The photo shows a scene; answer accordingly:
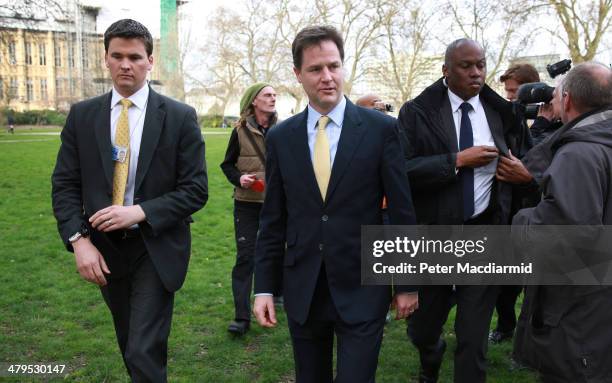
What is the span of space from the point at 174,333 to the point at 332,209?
3317mm

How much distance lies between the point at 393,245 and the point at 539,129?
8.77 ft

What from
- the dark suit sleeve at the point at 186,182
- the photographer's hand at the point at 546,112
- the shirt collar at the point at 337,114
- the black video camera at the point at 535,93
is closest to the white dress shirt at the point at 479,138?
the black video camera at the point at 535,93

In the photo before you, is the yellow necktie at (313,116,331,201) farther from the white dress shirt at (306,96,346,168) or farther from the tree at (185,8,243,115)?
the tree at (185,8,243,115)

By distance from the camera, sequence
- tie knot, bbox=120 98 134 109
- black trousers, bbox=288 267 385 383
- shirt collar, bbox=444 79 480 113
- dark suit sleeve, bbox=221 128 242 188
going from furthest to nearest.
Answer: dark suit sleeve, bbox=221 128 242 188
shirt collar, bbox=444 79 480 113
tie knot, bbox=120 98 134 109
black trousers, bbox=288 267 385 383

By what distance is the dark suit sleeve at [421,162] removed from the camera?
377 centimetres

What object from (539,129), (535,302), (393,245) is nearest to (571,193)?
A: (535,302)

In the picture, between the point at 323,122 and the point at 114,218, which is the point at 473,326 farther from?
the point at 114,218

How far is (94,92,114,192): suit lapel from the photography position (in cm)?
339

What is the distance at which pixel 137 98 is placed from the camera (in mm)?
3537

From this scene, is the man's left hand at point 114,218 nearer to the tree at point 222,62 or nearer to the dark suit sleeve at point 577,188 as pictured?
the dark suit sleeve at point 577,188

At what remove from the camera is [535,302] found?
3.08 meters

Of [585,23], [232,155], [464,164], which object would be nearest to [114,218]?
[464,164]

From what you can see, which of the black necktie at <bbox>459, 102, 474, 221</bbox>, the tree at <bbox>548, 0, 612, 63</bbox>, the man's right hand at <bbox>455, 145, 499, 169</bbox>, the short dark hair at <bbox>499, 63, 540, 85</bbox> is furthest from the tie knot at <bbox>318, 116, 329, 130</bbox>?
the tree at <bbox>548, 0, 612, 63</bbox>

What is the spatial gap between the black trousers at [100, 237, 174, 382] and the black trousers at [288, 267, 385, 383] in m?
0.86
